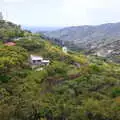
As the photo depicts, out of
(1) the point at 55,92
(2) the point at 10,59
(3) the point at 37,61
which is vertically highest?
(2) the point at 10,59

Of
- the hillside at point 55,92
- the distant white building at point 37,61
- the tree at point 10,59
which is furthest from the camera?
the distant white building at point 37,61

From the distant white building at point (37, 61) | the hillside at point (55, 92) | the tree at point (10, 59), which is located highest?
the tree at point (10, 59)

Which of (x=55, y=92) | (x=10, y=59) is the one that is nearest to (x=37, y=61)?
(x=10, y=59)

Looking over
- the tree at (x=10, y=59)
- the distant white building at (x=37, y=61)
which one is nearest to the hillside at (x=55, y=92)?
the tree at (x=10, y=59)

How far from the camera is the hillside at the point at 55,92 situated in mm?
19750

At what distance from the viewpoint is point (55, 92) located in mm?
22672

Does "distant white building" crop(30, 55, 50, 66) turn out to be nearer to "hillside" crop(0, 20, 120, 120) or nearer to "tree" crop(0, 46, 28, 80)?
"hillside" crop(0, 20, 120, 120)

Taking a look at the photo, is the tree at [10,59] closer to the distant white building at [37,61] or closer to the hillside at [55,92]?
the hillside at [55,92]

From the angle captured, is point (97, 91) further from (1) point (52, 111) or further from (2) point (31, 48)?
(2) point (31, 48)

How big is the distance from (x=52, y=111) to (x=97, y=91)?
4470mm

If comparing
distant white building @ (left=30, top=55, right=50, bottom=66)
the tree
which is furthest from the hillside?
distant white building @ (left=30, top=55, right=50, bottom=66)

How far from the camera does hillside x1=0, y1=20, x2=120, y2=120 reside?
64.8 feet

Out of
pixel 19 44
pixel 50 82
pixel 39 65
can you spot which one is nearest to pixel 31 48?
pixel 19 44

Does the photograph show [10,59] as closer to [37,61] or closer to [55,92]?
[37,61]
